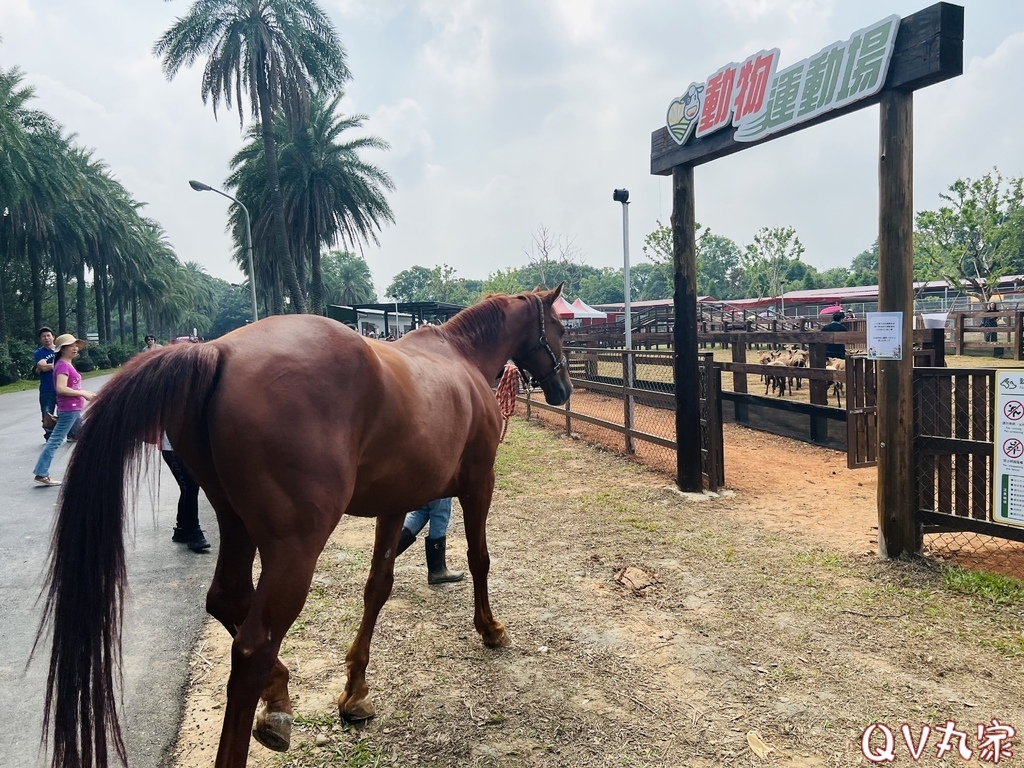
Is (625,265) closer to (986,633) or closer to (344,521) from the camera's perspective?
(344,521)

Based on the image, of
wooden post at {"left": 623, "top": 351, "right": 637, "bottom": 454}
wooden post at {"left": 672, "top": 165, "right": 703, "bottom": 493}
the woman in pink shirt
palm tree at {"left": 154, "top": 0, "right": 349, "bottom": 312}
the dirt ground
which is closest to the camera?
the dirt ground

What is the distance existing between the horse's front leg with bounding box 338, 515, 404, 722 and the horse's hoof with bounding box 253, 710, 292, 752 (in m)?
0.45

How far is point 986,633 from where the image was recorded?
10.9 ft

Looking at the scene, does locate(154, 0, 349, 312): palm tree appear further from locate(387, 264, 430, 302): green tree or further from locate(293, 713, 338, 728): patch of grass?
locate(387, 264, 430, 302): green tree

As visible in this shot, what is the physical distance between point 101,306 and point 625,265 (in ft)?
150

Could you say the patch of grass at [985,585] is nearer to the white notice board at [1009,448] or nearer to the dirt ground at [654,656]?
the dirt ground at [654,656]

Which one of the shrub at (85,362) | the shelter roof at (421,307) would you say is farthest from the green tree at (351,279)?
the shelter roof at (421,307)

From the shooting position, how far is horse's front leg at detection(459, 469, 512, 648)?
3.43 metres

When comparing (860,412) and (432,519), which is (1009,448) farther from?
(432,519)

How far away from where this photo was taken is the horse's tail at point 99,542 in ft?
6.14

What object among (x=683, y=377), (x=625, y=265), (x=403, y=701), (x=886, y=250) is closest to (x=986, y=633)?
(x=886, y=250)

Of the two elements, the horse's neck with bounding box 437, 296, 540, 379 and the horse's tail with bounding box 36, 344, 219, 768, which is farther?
the horse's neck with bounding box 437, 296, 540, 379

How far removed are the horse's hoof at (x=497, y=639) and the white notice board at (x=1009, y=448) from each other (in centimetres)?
Answer: 337

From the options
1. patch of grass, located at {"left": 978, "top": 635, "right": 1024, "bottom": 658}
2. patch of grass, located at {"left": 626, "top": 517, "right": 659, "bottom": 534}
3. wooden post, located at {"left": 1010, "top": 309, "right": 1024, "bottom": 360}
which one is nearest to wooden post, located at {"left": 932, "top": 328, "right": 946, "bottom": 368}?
patch of grass, located at {"left": 626, "top": 517, "right": 659, "bottom": 534}
